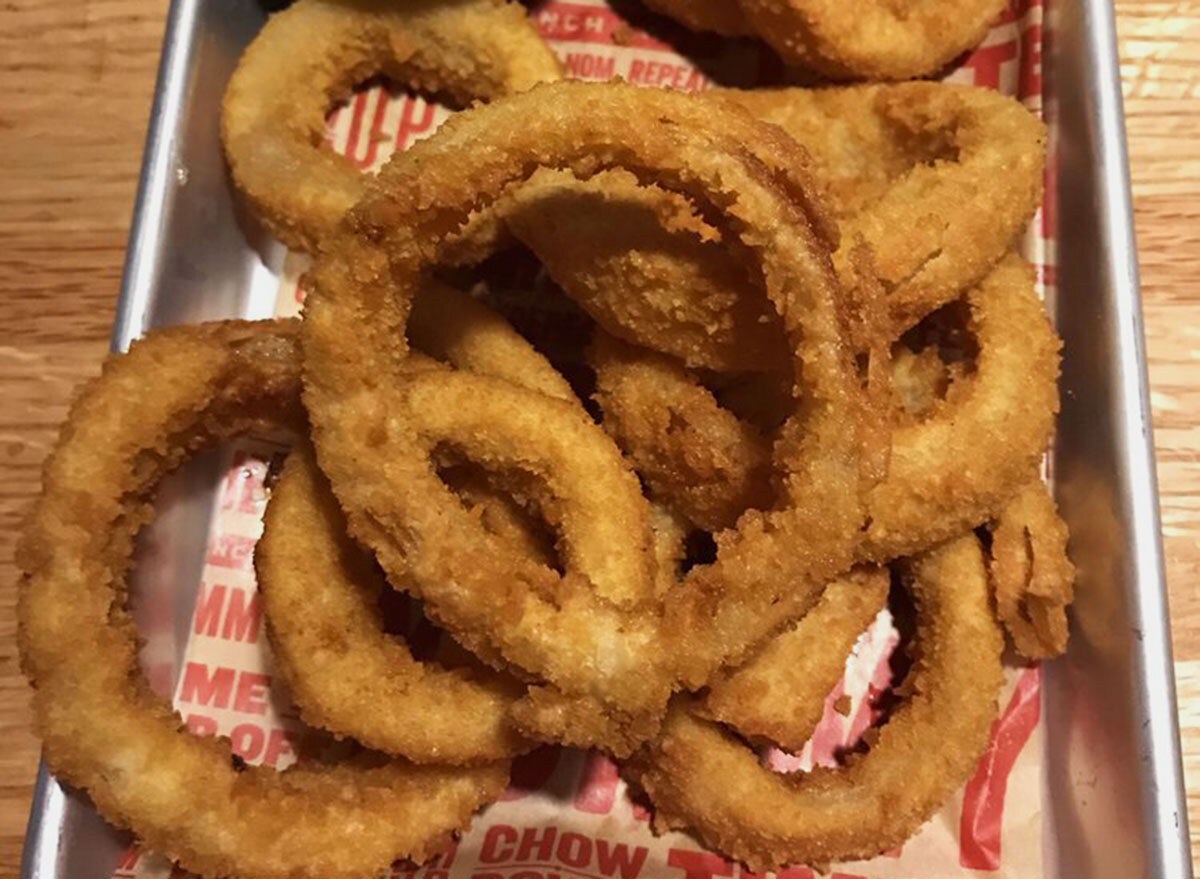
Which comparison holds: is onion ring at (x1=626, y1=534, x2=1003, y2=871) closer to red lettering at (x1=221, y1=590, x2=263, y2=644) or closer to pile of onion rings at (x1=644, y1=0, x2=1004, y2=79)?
red lettering at (x1=221, y1=590, x2=263, y2=644)

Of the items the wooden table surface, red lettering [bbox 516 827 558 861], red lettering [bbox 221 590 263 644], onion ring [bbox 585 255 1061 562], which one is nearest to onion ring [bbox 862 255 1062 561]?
onion ring [bbox 585 255 1061 562]

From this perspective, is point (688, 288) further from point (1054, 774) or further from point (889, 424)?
point (1054, 774)

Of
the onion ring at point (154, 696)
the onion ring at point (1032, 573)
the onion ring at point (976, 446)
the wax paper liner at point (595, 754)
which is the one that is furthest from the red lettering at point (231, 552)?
the onion ring at point (1032, 573)

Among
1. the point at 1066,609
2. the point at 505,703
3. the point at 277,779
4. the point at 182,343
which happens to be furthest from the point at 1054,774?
the point at 182,343

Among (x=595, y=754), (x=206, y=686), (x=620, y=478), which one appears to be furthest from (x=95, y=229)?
(x=595, y=754)

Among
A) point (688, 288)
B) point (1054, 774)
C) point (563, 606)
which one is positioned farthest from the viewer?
point (1054, 774)

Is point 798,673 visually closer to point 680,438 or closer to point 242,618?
point 680,438

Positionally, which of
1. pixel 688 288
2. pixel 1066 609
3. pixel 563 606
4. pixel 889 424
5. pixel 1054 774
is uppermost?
pixel 688 288
